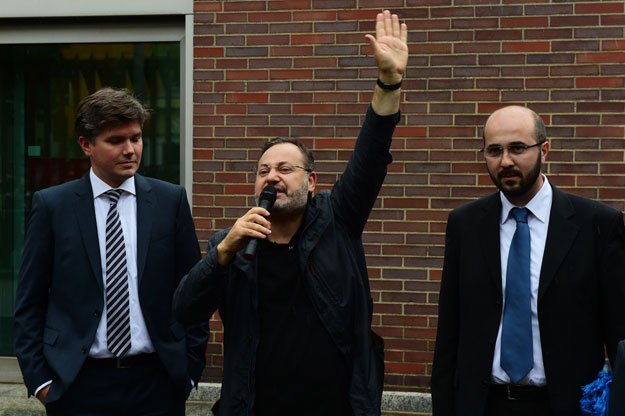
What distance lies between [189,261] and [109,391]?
644 millimetres

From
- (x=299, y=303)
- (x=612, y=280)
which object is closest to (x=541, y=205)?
(x=612, y=280)

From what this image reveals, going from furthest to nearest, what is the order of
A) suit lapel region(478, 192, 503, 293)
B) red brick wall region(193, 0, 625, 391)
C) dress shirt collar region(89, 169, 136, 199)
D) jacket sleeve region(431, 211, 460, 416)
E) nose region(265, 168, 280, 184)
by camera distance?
red brick wall region(193, 0, 625, 391)
dress shirt collar region(89, 169, 136, 199)
jacket sleeve region(431, 211, 460, 416)
suit lapel region(478, 192, 503, 293)
nose region(265, 168, 280, 184)

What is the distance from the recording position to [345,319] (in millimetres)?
3512

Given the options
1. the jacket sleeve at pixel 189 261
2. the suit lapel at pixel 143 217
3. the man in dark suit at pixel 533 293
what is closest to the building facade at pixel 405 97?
the jacket sleeve at pixel 189 261

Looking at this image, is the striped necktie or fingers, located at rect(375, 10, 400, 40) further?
the striped necktie

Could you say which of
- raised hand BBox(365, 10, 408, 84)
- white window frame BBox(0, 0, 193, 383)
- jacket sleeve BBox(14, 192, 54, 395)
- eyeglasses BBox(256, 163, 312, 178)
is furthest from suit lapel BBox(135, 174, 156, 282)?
white window frame BBox(0, 0, 193, 383)

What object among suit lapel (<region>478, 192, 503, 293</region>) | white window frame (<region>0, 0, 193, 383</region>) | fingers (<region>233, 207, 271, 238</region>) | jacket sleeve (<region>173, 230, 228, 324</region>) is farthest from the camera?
white window frame (<region>0, 0, 193, 383</region>)

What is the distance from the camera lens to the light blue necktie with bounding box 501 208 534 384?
3527 millimetres

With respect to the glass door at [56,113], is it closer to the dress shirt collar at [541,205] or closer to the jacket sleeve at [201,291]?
the jacket sleeve at [201,291]

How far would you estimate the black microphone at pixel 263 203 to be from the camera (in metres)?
3.20

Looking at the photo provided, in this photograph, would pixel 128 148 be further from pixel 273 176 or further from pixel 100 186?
pixel 273 176

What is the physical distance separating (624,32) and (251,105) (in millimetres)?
2612

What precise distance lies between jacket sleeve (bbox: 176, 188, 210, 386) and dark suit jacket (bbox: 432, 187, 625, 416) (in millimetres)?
1050

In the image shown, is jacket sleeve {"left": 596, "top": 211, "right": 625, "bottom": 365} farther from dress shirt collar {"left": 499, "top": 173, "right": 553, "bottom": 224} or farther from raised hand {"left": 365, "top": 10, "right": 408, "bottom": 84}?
raised hand {"left": 365, "top": 10, "right": 408, "bottom": 84}
